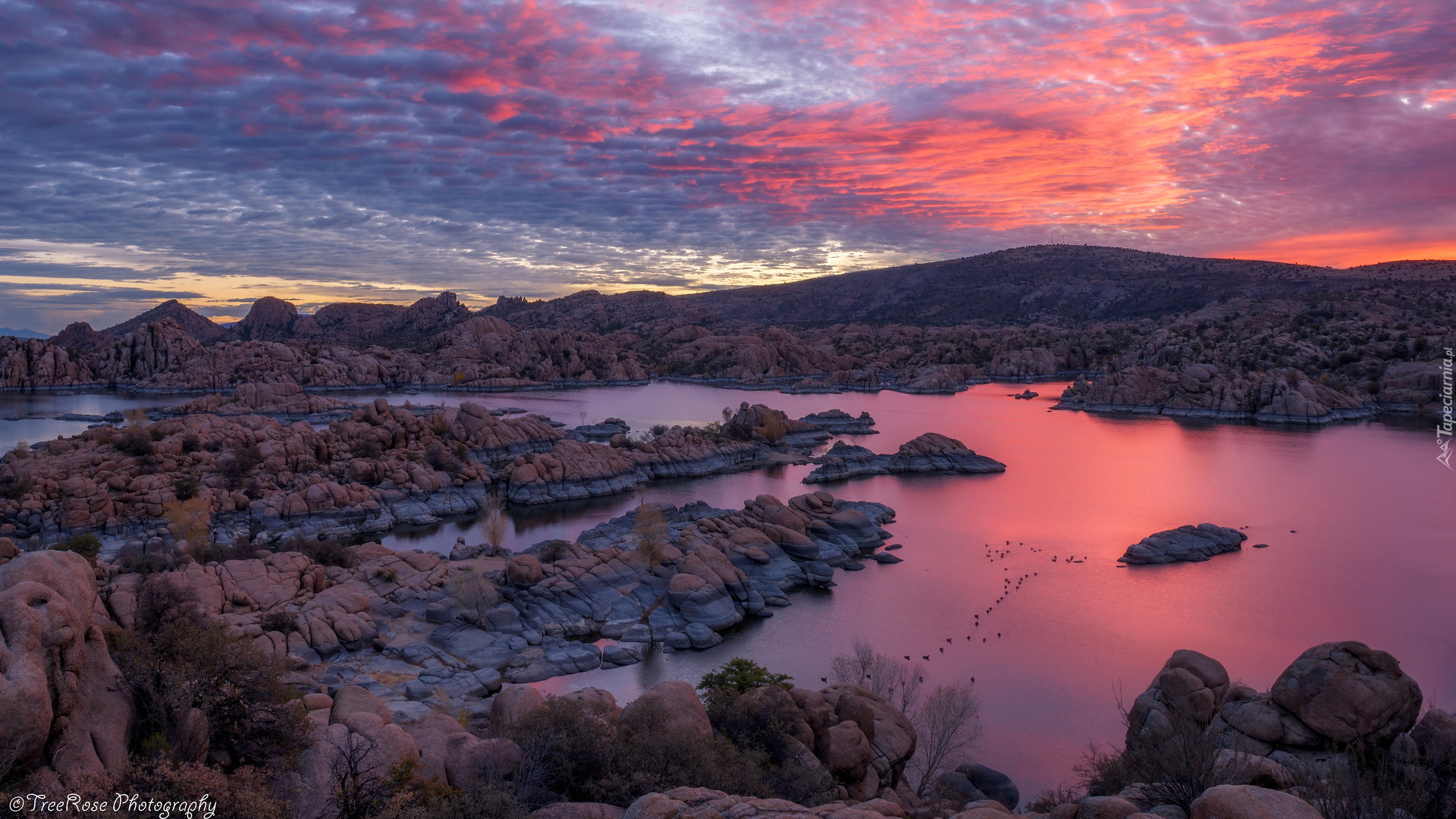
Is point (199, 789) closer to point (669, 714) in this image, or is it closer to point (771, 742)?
point (669, 714)

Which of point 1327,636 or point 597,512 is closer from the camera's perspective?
point 1327,636

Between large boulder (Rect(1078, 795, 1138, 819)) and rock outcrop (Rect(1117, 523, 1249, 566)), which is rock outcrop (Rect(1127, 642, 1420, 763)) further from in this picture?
rock outcrop (Rect(1117, 523, 1249, 566))

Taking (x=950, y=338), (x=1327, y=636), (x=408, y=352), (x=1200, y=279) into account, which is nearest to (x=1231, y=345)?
(x=950, y=338)

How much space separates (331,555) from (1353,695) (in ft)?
109

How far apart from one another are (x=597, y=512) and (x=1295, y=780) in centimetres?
4169

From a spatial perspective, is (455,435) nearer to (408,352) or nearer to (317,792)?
(317,792)

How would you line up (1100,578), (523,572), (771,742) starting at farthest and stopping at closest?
(1100,578) < (523,572) < (771,742)

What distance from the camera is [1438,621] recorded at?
93.8 feet

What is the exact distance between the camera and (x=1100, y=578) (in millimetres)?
34375

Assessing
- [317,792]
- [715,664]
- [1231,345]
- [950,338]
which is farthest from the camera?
[950,338]

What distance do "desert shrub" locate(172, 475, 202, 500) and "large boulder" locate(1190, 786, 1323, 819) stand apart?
157 feet

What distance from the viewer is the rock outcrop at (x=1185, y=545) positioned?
1416 inches

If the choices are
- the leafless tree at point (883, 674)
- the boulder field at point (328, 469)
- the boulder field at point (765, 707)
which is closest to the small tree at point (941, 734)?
the boulder field at point (765, 707)

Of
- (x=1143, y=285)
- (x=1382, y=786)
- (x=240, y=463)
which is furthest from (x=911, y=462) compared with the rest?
(x=1143, y=285)
